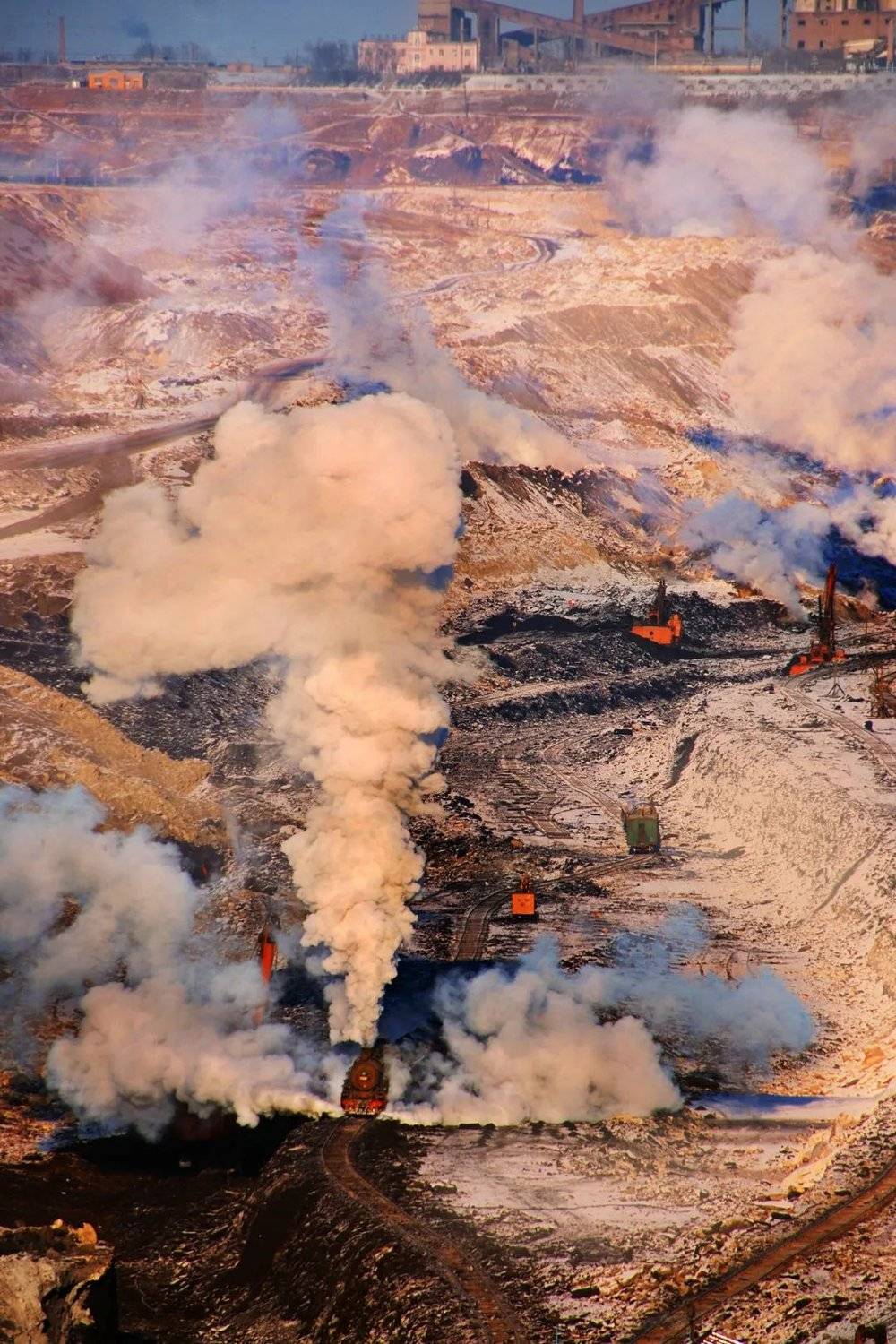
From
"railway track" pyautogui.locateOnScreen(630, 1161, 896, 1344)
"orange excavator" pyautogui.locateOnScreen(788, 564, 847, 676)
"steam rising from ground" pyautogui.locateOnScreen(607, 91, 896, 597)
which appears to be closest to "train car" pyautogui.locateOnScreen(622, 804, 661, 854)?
"orange excavator" pyautogui.locateOnScreen(788, 564, 847, 676)

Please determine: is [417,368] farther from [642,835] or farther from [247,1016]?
[247,1016]

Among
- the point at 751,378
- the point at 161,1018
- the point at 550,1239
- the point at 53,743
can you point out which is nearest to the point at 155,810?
the point at 53,743

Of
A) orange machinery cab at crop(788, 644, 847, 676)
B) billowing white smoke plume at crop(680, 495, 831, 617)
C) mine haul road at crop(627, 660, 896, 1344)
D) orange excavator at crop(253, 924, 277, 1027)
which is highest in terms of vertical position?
mine haul road at crop(627, 660, 896, 1344)

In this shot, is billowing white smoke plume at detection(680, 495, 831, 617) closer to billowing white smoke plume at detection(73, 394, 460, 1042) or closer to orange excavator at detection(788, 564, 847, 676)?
orange excavator at detection(788, 564, 847, 676)

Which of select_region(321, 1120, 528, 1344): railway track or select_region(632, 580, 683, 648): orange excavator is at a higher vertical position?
select_region(321, 1120, 528, 1344): railway track

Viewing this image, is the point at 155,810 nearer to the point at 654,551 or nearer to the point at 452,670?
the point at 452,670
